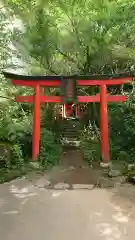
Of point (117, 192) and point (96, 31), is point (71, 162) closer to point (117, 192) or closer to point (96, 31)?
point (117, 192)

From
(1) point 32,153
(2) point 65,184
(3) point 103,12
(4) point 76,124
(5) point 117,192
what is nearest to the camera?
(5) point 117,192

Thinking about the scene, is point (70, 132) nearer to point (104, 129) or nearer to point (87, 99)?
point (87, 99)

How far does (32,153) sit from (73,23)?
6.58 meters

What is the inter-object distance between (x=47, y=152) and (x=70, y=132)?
15.3 ft

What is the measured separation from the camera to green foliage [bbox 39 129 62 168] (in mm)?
9509

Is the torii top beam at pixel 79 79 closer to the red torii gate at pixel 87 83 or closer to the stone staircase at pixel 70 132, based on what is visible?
the red torii gate at pixel 87 83

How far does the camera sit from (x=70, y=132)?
14.9m

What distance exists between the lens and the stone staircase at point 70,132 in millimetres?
13470

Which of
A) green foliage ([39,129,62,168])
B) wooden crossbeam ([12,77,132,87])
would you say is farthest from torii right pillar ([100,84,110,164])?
green foliage ([39,129,62,168])

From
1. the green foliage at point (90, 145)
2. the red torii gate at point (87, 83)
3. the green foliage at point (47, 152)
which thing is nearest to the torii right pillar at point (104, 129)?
the red torii gate at point (87, 83)

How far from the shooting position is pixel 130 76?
979cm

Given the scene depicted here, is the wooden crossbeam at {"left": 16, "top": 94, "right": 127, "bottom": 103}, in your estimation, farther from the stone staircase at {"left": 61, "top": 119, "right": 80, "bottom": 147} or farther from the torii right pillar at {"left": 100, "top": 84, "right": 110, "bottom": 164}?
the stone staircase at {"left": 61, "top": 119, "right": 80, "bottom": 147}

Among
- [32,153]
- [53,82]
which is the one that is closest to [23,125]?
[32,153]

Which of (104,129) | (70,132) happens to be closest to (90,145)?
(104,129)
